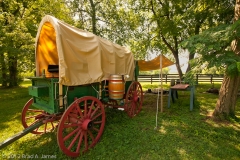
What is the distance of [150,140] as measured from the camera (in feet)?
11.2

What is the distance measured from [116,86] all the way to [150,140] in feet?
5.11

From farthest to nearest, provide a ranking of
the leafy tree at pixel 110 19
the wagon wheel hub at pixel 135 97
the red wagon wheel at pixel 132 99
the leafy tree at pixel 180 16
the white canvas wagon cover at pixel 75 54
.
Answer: the leafy tree at pixel 110 19 → the leafy tree at pixel 180 16 → the wagon wheel hub at pixel 135 97 → the red wagon wheel at pixel 132 99 → the white canvas wagon cover at pixel 75 54

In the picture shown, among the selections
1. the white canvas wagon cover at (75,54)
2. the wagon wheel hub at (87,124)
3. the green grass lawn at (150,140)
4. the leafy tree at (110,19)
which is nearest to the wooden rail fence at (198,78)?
the leafy tree at (110,19)

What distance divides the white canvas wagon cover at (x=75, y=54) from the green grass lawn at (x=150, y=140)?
4.72 feet

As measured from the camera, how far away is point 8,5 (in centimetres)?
1009

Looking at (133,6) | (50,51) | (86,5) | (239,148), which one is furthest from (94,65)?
(133,6)

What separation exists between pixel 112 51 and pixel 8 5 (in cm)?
1057

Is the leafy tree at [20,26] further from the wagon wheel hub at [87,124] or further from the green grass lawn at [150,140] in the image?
the wagon wheel hub at [87,124]

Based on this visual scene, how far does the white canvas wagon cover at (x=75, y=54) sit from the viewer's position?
2793mm

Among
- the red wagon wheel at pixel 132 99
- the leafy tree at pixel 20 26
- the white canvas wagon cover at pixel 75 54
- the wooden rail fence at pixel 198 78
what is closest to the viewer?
the white canvas wagon cover at pixel 75 54

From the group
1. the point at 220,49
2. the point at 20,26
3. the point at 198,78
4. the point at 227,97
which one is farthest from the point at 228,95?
the point at 198,78

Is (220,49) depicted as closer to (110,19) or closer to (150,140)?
(150,140)

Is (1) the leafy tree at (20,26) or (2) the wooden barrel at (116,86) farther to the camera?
(1) the leafy tree at (20,26)

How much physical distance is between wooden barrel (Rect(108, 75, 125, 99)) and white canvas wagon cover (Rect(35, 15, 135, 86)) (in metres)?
0.20
